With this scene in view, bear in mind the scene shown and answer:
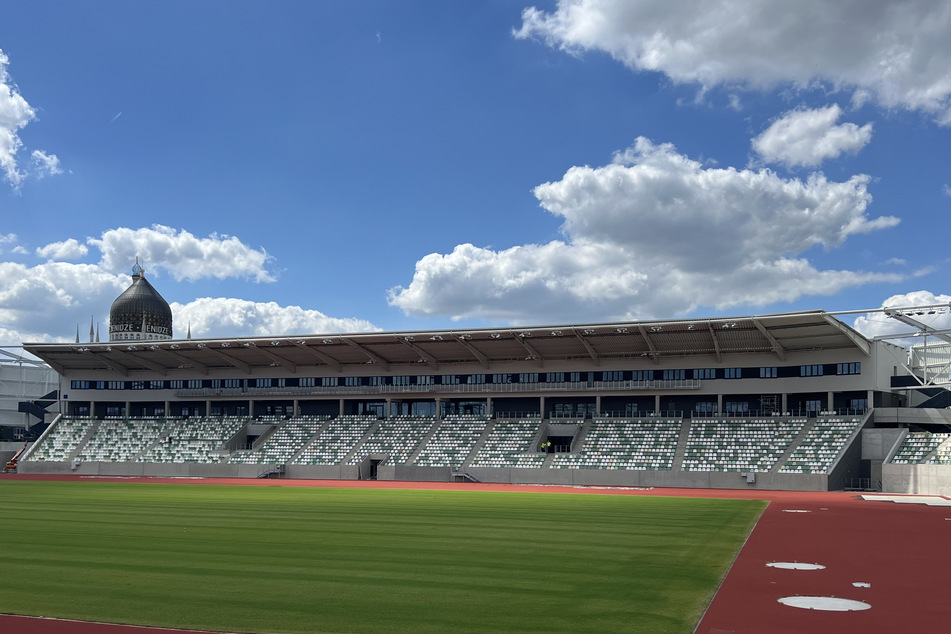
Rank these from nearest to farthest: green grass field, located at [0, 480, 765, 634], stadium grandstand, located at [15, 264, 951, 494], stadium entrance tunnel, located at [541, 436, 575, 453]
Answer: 1. green grass field, located at [0, 480, 765, 634]
2. stadium grandstand, located at [15, 264, 951, 494]
3. stadium entrance tunnel, located at [541, 436, 575, 453]

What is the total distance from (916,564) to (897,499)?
29.3m

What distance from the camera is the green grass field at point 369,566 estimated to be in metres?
13.1

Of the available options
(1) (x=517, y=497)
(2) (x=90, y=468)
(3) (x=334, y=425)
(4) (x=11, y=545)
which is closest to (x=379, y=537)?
(4) (x=11, y=545)

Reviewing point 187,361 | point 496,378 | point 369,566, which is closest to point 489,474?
point 496,378

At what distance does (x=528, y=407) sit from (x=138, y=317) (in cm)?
8785

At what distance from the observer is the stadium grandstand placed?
59188 millimetres

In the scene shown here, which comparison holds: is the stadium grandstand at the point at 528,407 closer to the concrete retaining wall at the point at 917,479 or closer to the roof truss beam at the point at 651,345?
the concrete retaining wall at the point at 917,479

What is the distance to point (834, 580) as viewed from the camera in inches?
655

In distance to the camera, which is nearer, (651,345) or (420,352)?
(651,345)

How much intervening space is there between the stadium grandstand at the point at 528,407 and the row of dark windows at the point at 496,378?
0.15 meters

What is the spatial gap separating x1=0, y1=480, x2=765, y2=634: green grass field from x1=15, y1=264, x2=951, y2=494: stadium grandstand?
91.1 ft

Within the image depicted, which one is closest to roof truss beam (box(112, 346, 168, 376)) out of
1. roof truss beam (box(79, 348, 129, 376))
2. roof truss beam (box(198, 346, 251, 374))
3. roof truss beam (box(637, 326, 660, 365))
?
roof truss beam (box(79, 348, 129, 376))

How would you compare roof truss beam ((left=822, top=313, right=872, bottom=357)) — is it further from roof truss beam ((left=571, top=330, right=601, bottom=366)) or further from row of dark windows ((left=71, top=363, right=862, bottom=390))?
roof truss beam ((left=571, top=330, right=601, bottom=366))

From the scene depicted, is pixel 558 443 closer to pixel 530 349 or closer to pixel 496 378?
pixel 496 378
